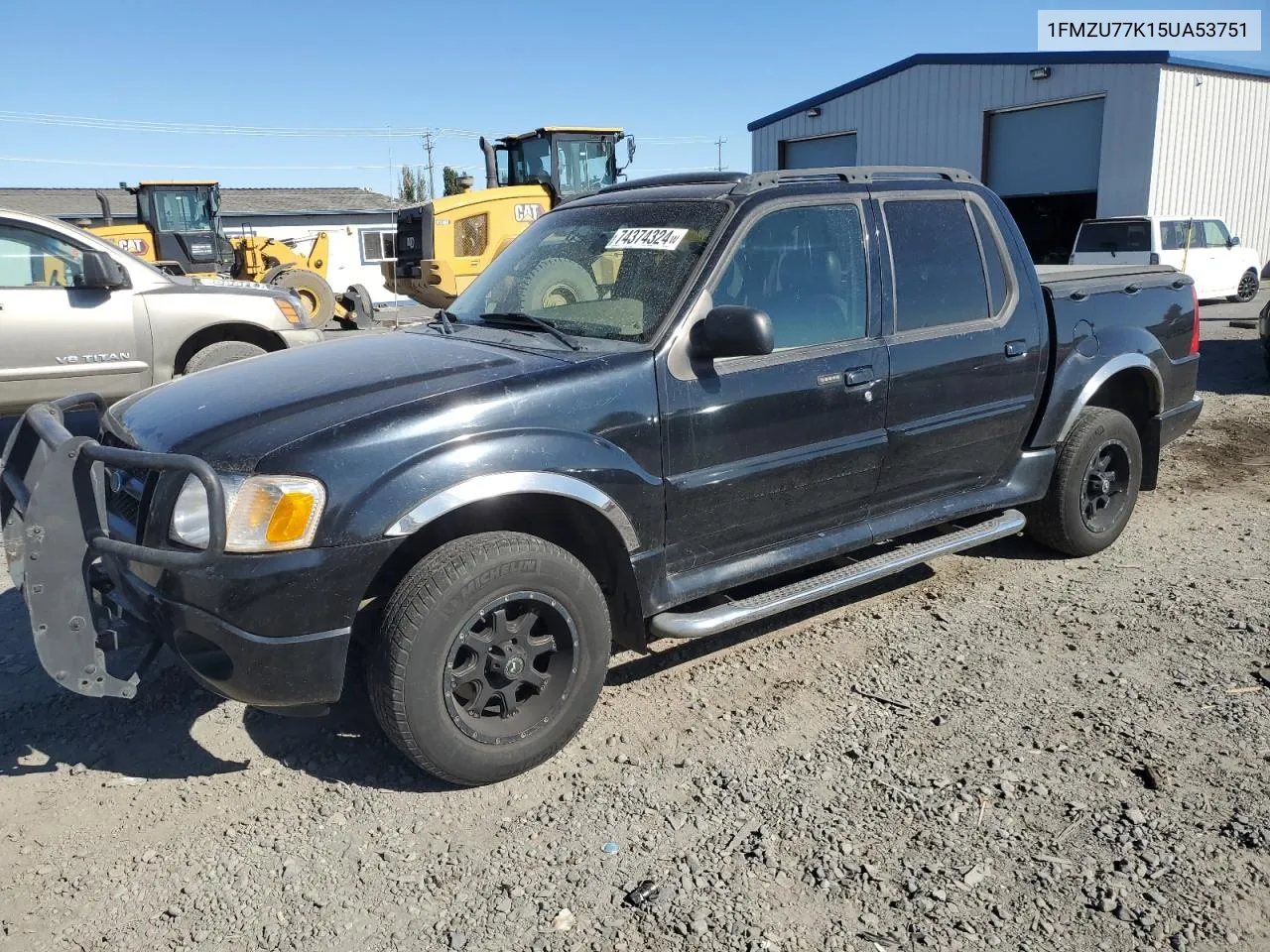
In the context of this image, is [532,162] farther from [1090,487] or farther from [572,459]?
[572,459]

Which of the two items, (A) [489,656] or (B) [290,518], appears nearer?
(B) [290,518]

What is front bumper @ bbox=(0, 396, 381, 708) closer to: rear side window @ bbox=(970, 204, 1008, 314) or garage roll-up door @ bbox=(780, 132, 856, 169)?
rear side window @ bbox=(970, 204, 1008, 314)

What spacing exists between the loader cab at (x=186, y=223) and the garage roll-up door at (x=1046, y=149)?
58.2ft

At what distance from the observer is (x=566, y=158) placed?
Answer: 15.0 meters

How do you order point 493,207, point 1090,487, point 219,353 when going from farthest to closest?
point 493,207 < point 219,353 < point 1090,487

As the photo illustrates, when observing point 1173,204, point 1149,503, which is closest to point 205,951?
point 1149,503

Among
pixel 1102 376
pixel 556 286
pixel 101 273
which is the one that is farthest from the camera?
pixel 101 273

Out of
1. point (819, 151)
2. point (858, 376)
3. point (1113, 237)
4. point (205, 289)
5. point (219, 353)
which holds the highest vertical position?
point (819, 151)

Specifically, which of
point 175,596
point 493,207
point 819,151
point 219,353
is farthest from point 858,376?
point 819,151

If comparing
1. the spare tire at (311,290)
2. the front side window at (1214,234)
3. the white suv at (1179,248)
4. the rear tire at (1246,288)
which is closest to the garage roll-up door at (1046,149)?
the front side window at (1214,234)

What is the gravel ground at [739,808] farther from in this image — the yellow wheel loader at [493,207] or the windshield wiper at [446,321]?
the yellow wheel loader at [493,207]

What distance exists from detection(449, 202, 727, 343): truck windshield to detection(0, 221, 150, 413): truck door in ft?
14.0

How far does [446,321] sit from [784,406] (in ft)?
4.88

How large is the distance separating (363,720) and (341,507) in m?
1.19
